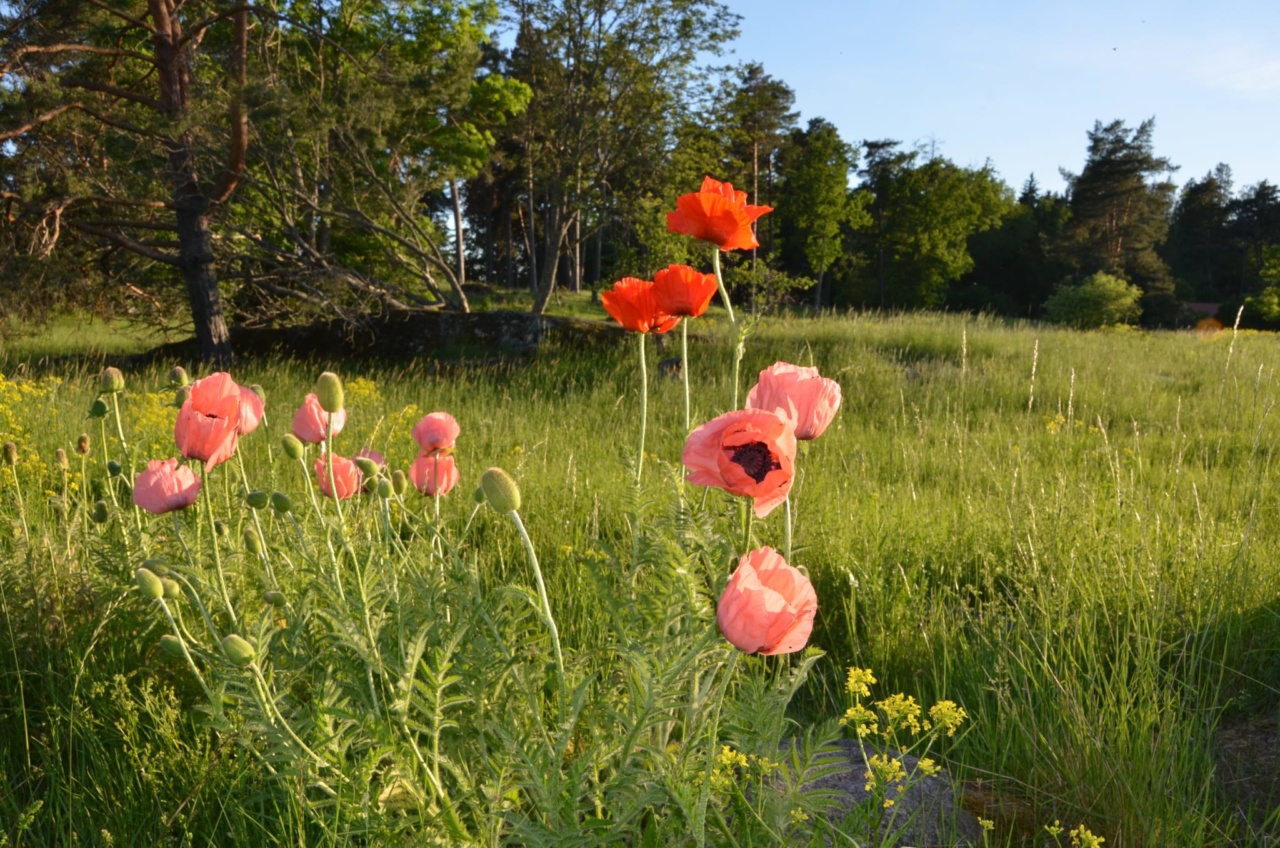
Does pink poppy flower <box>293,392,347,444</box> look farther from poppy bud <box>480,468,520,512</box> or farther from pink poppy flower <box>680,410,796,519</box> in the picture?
pink poppy flower <box>680,410,796,519</box>

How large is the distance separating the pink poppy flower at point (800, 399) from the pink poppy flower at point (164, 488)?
0.97m

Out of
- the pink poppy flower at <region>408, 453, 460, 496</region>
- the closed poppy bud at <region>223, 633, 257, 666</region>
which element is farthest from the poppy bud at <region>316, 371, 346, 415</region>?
the closed poppy bud at <region>223, 633, 257, 666</region>

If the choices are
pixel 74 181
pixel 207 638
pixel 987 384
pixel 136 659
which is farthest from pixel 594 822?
pixel 74 181

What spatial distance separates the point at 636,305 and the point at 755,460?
1.96 ft

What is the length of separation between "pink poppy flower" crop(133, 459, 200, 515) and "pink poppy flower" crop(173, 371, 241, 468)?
0.17 ft

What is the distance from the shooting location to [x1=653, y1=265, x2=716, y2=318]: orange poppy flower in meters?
1.41

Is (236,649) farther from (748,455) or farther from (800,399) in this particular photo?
(800,399)

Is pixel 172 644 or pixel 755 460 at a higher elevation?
pixel 755 460

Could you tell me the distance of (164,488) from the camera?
4.56 feet

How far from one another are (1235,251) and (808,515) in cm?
5159

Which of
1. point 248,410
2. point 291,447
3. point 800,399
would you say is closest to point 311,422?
point 248,410

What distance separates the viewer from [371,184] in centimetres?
1092

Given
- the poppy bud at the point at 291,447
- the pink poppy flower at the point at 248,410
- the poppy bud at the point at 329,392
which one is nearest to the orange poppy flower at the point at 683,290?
the poppy bud at the point at 329,392

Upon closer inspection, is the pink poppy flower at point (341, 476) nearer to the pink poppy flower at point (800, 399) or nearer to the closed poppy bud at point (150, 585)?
the closed poppy bud at point (150, 585)
